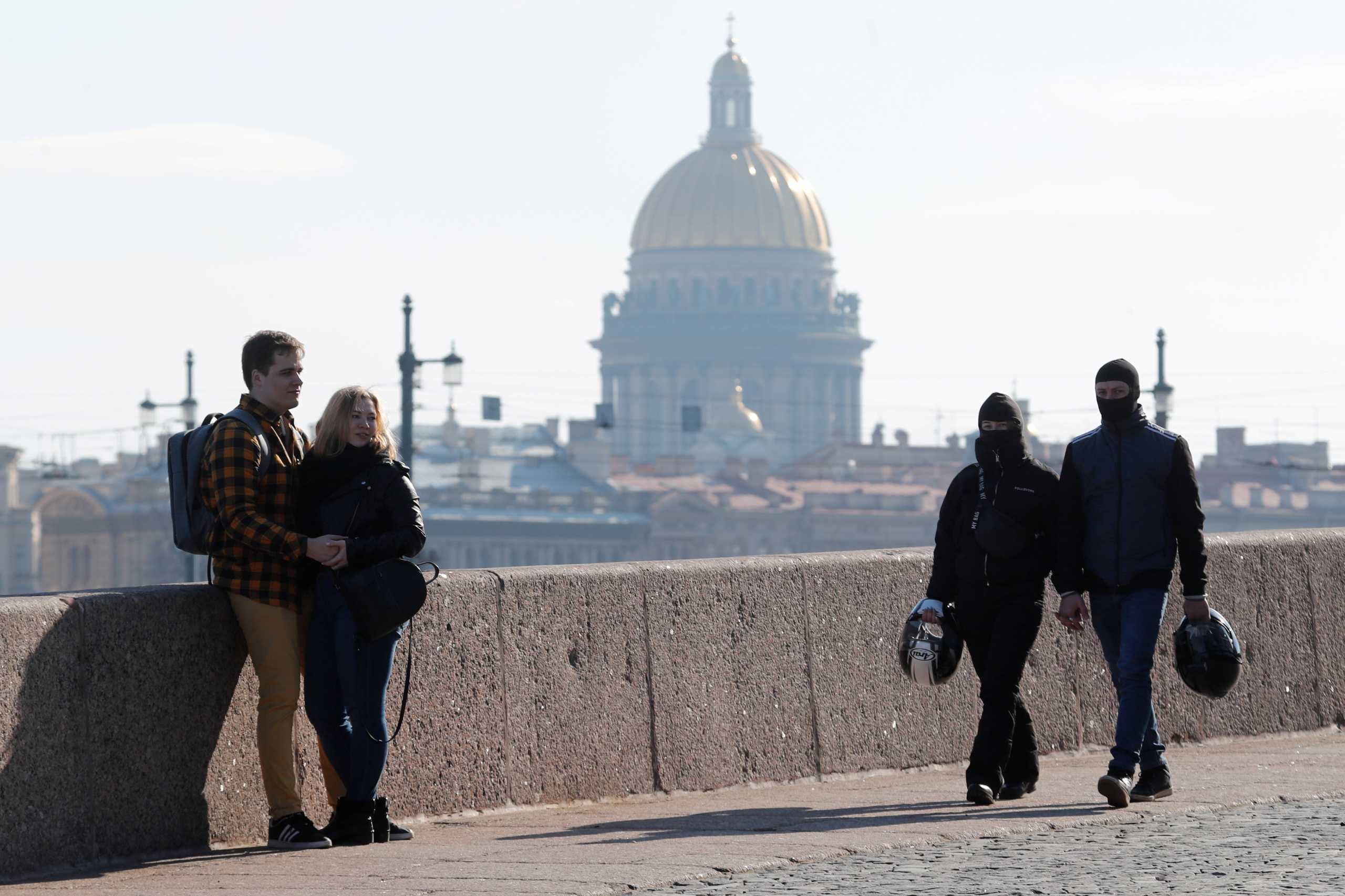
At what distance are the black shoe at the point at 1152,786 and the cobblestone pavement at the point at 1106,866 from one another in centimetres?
32

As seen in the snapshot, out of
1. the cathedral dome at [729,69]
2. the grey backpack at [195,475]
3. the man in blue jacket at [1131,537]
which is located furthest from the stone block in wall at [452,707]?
the cathedral dome at [729,69]

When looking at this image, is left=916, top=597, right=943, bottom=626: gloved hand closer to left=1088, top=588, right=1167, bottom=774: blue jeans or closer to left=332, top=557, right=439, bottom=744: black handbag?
left=1088, top=588, right=1167, bottom=774: blue jeans

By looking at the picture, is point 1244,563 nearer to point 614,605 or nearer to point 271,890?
point 614,605

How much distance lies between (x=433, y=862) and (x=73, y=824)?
27.8 inches

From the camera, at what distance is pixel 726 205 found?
138 meters

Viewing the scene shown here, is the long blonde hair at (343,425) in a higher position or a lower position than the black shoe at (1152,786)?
higher

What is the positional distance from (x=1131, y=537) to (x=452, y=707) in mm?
1587

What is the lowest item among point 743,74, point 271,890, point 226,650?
point 271,890

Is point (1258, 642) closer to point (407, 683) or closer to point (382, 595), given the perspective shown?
point (407, 683)

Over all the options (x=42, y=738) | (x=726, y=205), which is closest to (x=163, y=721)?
(x=42, y=738)

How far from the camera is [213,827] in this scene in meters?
5.96

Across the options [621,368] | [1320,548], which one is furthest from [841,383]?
[1320,548]

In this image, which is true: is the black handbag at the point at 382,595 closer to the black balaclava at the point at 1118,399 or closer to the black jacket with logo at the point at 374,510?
the black jacket with logo at the point at 374,510

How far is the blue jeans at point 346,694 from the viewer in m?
5.89
